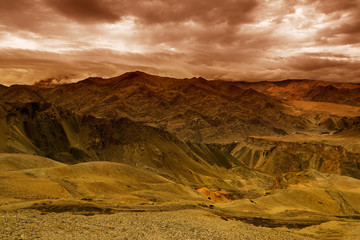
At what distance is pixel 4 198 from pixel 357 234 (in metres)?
44.6

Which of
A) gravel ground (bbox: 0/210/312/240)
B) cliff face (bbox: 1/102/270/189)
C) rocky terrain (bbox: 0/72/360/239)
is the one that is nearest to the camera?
gravel ground (bbox: 0/210/312/240)

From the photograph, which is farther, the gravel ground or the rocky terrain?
the rocky terrain

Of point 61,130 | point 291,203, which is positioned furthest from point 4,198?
point 61,130

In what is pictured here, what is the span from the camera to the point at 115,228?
22688 millimetres

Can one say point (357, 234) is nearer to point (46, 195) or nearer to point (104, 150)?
point (46, 195)

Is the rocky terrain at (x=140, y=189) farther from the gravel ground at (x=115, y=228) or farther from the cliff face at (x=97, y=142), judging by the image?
the cliff face at (x=97, y=142)

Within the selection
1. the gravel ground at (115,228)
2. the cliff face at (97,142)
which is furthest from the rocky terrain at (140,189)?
the cliff face at (97,142)

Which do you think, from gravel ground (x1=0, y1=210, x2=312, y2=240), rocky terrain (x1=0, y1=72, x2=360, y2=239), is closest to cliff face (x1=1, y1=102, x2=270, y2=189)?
rocky terrain (x1=0, y1=72, x2=360, y2=239)

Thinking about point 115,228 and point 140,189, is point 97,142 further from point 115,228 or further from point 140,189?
point 115,228

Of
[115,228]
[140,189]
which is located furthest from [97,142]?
[115,228]

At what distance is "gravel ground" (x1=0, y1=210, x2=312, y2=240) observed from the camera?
18.3 m

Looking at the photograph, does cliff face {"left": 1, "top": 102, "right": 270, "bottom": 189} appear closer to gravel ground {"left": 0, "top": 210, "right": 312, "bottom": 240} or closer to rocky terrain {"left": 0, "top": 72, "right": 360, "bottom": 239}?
rocky terrain {"left": 0, "top": 72, "right": 360, "bottom": 239}

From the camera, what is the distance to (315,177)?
349 feet

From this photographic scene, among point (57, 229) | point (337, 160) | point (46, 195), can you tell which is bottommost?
point (337, 160)
